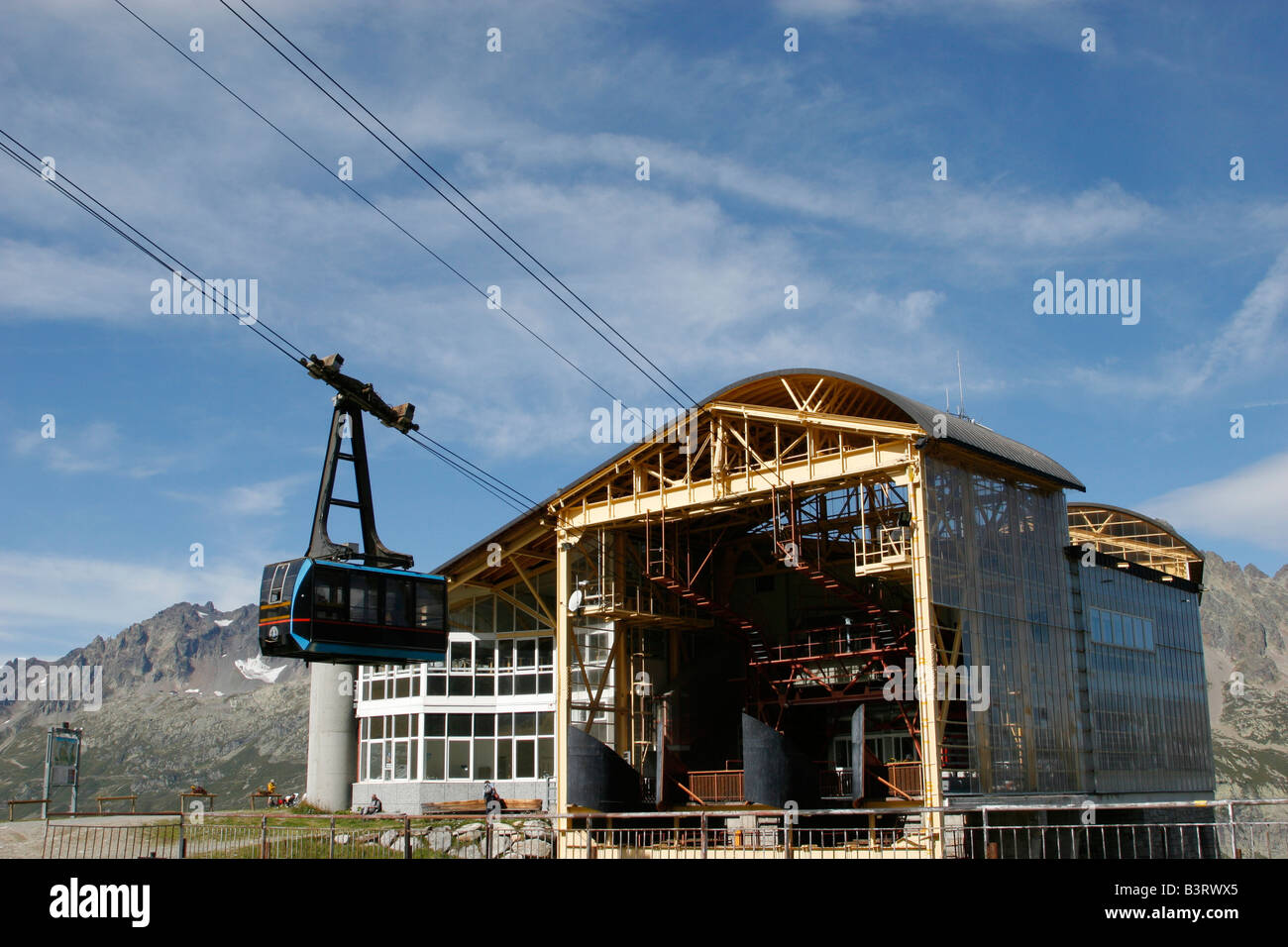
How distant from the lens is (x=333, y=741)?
4391 centimetres

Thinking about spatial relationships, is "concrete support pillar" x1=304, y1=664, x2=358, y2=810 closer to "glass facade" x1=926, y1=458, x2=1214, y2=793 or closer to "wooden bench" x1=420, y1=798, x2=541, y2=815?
"wooden bench" x1=420, y1=798, x2=541, y2=815

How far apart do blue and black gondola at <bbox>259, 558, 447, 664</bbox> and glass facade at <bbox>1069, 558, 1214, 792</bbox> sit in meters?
20.2

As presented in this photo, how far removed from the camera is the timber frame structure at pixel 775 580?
2991cm

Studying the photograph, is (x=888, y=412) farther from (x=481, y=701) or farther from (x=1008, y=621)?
(x=481, y=701)

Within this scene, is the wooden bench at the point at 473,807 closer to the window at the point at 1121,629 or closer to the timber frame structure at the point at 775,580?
the timber frame structure at the point at 775,580

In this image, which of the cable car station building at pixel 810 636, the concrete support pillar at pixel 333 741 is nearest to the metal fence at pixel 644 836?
the cable car station building at pixel 810 636

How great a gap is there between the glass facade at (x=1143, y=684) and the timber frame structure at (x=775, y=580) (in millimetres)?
2704

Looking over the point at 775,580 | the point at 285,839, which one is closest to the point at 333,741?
the point at 775,580

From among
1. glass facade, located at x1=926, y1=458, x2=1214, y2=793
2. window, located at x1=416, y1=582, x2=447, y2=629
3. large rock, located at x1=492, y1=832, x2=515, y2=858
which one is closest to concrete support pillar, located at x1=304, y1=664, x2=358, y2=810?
large rock, located at x1=492, y1=832, x2=515, y2=858

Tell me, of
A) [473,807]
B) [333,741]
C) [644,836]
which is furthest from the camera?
[333,741]

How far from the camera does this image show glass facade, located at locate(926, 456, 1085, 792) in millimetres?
29547

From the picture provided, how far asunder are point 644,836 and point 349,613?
13.8 m
